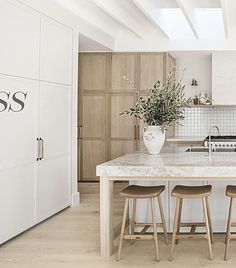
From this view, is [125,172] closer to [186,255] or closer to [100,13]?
[186,255]

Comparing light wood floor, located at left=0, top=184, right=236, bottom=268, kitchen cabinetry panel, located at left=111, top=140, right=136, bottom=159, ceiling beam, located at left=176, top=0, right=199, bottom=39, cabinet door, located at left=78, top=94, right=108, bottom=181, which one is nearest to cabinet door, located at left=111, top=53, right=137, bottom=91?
cabinet door, located at left=78, top=94, right=108, bottom=181

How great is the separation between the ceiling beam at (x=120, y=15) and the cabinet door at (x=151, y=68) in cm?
39

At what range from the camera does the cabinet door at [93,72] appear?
25.2 ft

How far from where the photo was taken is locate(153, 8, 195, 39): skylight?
696cm

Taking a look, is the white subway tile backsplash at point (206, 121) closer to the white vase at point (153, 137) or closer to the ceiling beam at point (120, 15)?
the ceiling beam at point (120, 15)

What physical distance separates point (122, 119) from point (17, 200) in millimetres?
3460

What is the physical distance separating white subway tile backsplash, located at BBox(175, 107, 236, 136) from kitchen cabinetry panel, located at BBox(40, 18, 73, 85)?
3.11 m

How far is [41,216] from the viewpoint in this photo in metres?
5.14

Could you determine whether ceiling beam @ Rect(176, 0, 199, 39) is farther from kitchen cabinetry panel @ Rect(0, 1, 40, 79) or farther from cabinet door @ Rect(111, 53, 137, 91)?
kitchen cabinetry panel @ Rect(0, 1, 40, 79)

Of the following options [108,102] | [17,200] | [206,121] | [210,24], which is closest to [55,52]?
[17,200]

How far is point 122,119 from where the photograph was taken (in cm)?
768

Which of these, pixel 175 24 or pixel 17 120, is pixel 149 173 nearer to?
pixel 17 120

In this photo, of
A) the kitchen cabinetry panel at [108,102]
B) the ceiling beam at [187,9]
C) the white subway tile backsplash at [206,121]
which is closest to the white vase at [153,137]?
the ceiling beam at [187,9]

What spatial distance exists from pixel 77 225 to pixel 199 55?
4412 millimetres
